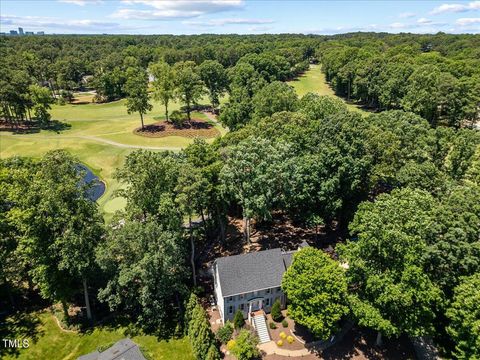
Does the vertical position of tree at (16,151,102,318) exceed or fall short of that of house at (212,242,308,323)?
it exceeds it

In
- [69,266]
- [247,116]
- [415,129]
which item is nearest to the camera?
[69,266]

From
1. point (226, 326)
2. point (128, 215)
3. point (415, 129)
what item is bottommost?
point (226, 326)

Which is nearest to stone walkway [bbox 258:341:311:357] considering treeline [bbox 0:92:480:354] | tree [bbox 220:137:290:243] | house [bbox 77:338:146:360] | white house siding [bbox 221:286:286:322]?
white house siding [bbox 221:286:286:322]

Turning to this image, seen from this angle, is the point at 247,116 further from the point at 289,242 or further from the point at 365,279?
the point at 365,279

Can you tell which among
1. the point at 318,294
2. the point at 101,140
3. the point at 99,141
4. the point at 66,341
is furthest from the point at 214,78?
the point at 318,294

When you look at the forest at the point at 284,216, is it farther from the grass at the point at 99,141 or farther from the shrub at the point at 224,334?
the grass at the point at 99,141

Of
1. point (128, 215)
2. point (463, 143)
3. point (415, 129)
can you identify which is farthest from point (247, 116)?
point (128, 215)

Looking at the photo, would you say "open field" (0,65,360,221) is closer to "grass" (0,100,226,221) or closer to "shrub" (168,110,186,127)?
"grass" (0,100,226,221)
